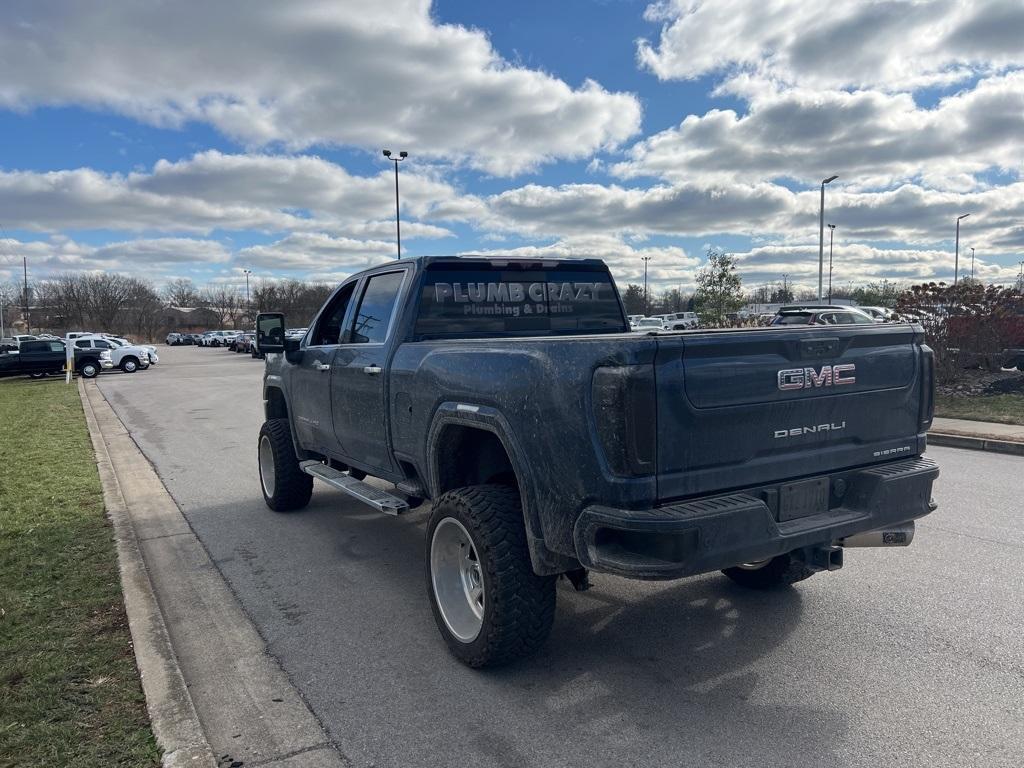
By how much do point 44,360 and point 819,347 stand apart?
33445 millimetres

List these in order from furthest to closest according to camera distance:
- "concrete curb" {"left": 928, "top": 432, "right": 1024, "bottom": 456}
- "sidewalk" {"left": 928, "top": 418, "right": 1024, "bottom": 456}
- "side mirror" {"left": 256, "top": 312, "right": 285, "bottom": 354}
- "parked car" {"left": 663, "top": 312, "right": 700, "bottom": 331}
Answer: "parked car" {"left": 663, "top": 312, "right": 700, "bottom": 331} → "sidewalk" {"left": 928, "top": 418, "right": 1024, "bottom": 456} → "concrete curb" {"left": 928, "top": 432, "right": 1024, "bottom": 456} → "side mirror" {"left": 256, "top": 312, "right": 285, "bottom": 354}

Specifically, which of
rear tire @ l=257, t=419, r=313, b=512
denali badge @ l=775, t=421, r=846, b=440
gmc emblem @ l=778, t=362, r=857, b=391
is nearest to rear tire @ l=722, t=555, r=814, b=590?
denali badge @ l=775, t=421, r=846, b=440

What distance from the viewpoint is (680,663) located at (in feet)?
12.4

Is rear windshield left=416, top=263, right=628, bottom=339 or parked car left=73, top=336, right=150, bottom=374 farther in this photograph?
parked car left=73, top=336, right=150, bottom=374

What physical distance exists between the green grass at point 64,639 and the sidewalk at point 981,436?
10206 mm

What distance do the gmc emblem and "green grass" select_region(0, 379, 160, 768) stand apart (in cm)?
303

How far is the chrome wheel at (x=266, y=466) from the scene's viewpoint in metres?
7.17

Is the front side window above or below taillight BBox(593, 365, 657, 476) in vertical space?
above

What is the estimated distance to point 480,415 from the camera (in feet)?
12.0

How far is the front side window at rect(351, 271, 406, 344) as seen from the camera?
515 centimetres

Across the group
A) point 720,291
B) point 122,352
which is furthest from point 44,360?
point 720,291

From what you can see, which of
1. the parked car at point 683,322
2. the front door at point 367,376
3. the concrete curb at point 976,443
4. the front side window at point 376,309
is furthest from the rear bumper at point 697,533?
the parked car at point 683,322

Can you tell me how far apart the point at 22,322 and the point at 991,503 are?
132615 mm

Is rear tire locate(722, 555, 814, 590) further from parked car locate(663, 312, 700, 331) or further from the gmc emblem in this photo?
parked car locate(663, 312, 700, 331)
